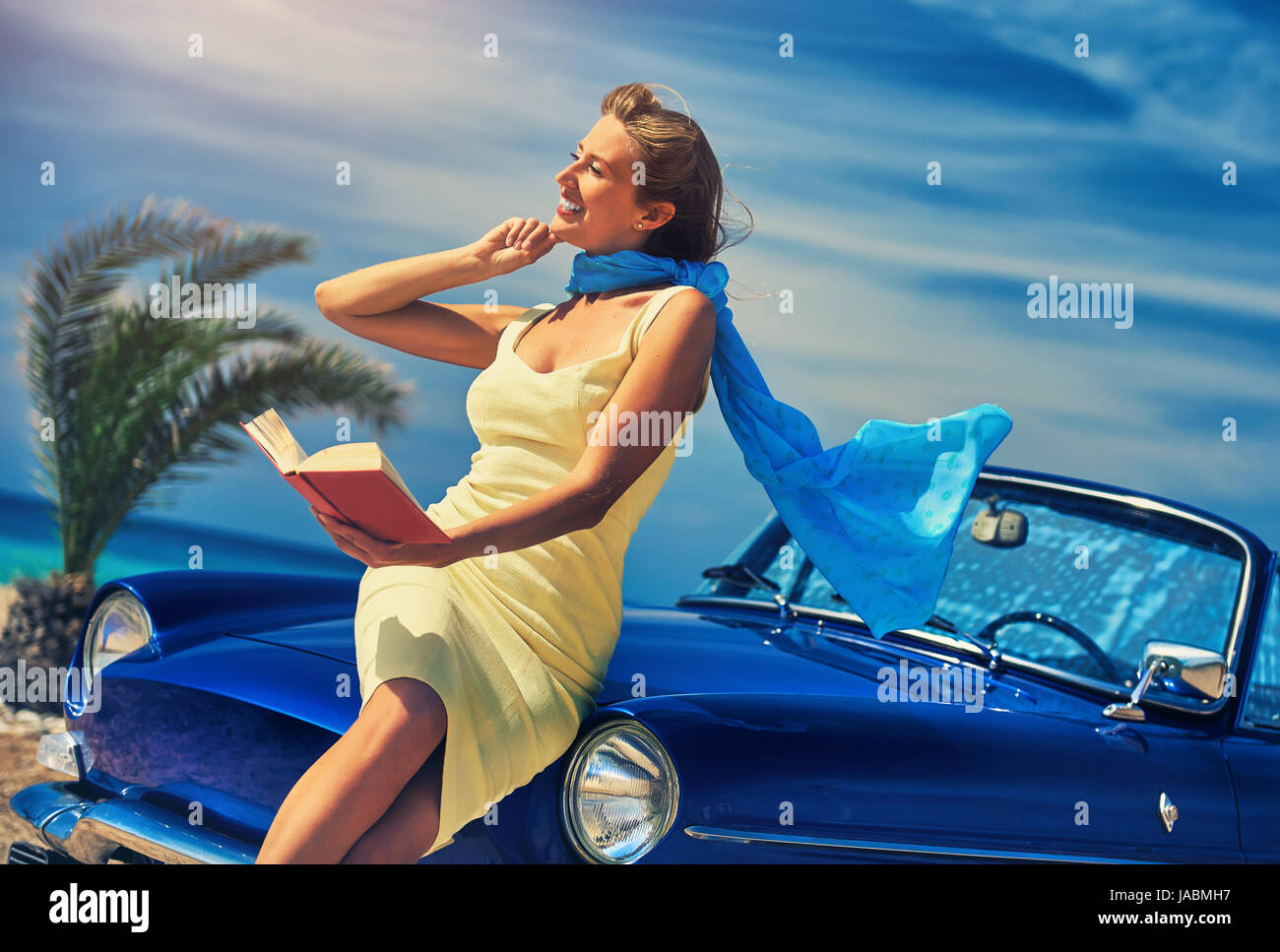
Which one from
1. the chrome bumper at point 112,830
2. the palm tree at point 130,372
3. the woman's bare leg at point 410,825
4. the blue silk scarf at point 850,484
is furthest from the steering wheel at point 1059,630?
the palm tree at point 130,372

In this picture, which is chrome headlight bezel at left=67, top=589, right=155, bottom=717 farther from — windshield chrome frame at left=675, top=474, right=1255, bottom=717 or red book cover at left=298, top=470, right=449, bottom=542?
windshield chrome frame at left=675, top=474, right=1255, bottom=717

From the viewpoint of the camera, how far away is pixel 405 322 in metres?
2.35

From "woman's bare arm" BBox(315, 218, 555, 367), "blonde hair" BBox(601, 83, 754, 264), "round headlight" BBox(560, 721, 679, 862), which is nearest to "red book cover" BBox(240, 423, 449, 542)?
"round headlight" BBox(560, 721, 679, 862)

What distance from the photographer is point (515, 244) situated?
221 cm

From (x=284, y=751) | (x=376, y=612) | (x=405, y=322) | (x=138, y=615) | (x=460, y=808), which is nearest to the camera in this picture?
(x=460, y=808)

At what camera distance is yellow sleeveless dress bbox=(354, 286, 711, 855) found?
67.7 inches

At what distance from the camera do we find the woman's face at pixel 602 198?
6.93 feet

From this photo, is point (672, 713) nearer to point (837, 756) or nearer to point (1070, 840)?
point (837, 756)

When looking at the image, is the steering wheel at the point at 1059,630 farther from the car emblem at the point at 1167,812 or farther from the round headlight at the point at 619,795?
the round headlight at the point at 619,795

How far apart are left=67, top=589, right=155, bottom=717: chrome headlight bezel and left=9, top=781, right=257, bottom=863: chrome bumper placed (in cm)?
25

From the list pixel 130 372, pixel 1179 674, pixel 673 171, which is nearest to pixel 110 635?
pixel 673 171

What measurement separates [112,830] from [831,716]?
1442 millimetres
